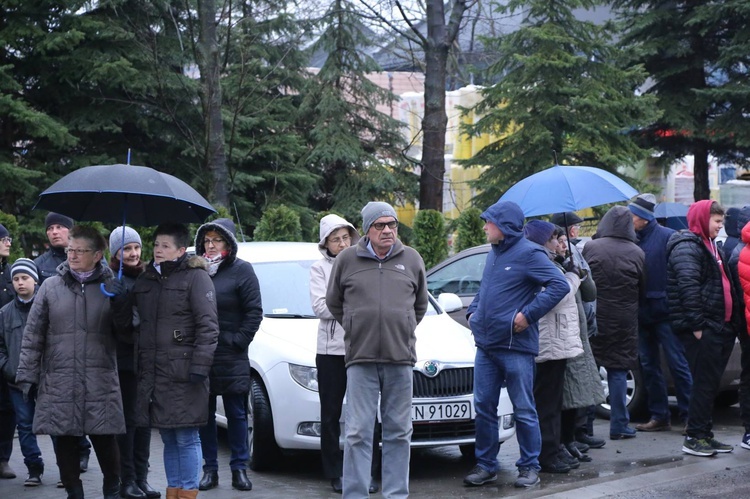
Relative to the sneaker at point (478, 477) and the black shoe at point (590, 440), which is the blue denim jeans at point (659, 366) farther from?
the sneaker at point (478, 477)

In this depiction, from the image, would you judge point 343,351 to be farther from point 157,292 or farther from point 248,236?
point 248,236

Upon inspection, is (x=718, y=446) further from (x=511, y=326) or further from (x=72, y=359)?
(x=72, y=359)

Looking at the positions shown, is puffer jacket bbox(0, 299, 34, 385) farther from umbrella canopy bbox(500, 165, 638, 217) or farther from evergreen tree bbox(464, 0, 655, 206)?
evergreen tree bbox(464, 0, 655, 206)

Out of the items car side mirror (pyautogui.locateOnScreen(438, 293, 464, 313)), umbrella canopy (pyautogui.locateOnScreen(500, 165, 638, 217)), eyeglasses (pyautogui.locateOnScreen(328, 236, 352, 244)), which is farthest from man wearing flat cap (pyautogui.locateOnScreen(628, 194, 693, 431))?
eyeglasses (pyautogui.locateOnScreen(328, 236, 352, 244))

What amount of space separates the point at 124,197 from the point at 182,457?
164cm

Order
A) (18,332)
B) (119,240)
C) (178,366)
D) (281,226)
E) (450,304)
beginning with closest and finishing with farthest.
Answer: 1. (178,366)
2. (119,240)
3. (18,332)
4. (450,304)
5. (281,226)

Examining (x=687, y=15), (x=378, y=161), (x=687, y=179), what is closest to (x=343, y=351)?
(x=378, y=161)

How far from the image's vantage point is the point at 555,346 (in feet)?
24.8

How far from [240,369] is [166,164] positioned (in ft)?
41.2

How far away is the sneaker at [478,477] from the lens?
7.40 m

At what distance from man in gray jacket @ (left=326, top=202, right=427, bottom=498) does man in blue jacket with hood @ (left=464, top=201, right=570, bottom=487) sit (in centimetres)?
95

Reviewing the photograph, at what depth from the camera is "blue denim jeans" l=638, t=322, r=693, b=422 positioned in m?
9.38

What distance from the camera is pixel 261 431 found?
7.78 meters

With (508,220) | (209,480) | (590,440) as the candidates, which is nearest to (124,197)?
(209,480)
